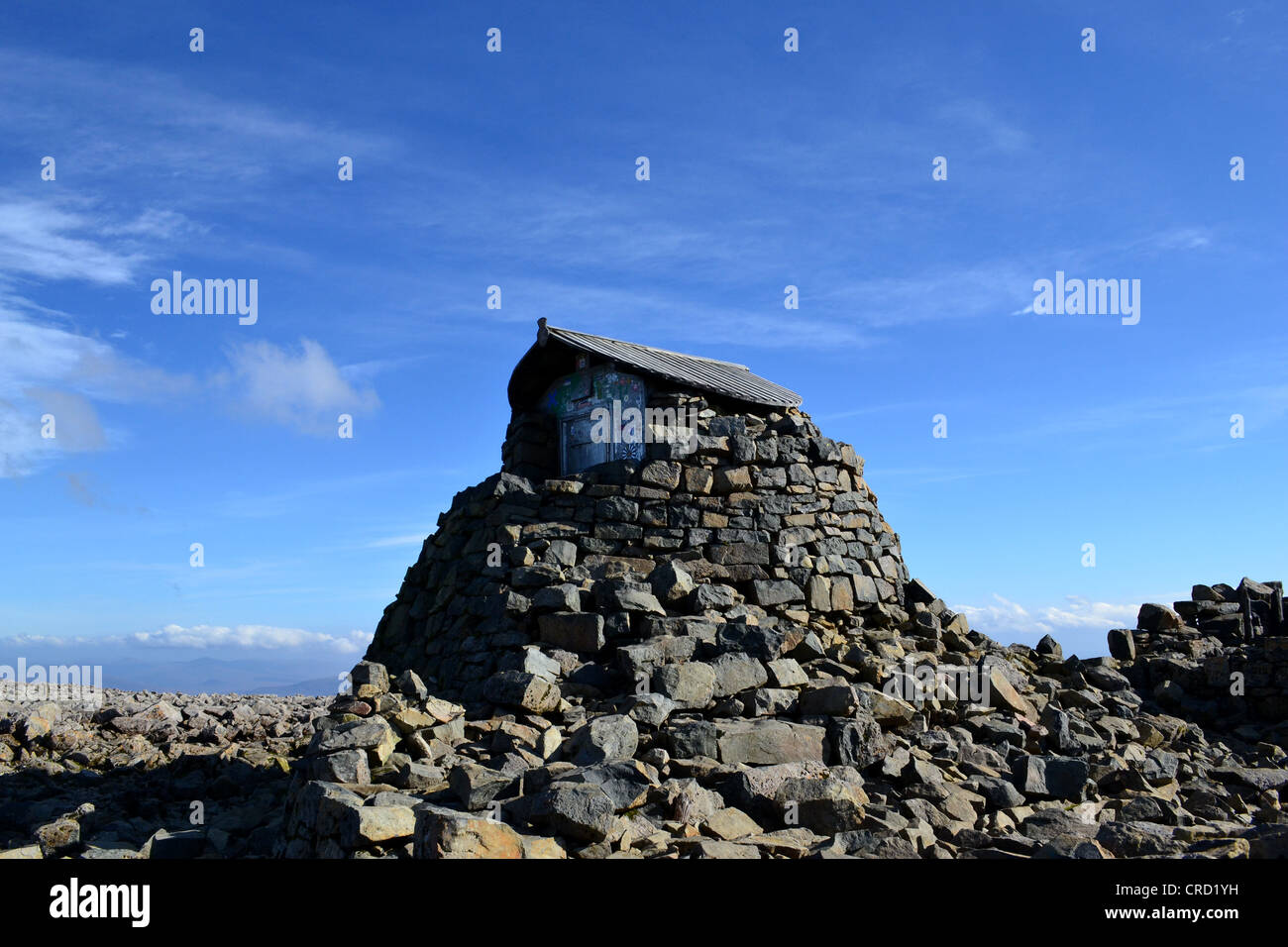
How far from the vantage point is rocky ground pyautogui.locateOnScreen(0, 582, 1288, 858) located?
6.11 m

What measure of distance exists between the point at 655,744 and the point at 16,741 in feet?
29.6

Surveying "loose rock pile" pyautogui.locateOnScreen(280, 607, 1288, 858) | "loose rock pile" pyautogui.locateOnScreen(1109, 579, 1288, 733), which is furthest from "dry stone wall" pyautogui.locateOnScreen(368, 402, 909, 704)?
"loose rock pile" pyautogui.locateOnScreen(1109, 579, 1288, 733)

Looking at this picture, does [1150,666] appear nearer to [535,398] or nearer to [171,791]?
[535,398]

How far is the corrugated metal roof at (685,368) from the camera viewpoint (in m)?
13.1

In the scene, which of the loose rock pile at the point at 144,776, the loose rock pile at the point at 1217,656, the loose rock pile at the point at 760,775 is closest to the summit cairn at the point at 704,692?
the loose rock pile at the point at 760,775

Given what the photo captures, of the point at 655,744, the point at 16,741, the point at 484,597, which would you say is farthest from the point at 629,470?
the point at 16,741

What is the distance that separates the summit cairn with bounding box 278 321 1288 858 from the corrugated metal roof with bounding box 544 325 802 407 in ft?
0.22

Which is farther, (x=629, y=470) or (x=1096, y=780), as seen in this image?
(x=629, y=470)

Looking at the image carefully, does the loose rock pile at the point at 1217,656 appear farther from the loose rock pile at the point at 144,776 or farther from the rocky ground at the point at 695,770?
the loose rock pile at the point at 144,776

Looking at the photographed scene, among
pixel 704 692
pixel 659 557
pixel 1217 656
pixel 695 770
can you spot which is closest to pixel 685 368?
pixel 659 557

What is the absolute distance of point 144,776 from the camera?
34.4 ft

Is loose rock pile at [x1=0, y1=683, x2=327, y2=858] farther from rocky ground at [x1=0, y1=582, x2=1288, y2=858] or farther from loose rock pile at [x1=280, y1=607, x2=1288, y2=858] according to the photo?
loose rock pile at [x1=280, y1=607, x2=1288, y2=858]

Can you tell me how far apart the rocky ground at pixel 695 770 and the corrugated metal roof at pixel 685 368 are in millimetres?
3737

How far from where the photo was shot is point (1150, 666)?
14.6m
